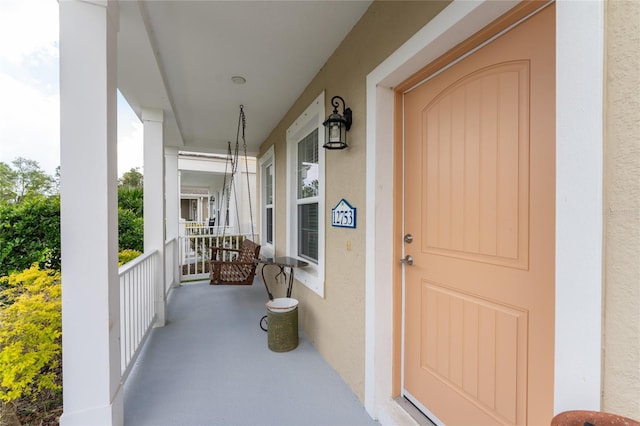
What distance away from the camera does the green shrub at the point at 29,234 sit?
3.15m

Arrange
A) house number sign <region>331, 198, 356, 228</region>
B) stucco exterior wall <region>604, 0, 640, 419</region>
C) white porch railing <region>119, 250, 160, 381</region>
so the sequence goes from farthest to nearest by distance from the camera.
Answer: white porch railing <region>119, 250, 160, 381</region>, house number sign <region>331, 198, 356, 228</region>, stucco exterior wall <region>604, 0, 640, 419</region>

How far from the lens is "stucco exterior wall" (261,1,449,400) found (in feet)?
5.63

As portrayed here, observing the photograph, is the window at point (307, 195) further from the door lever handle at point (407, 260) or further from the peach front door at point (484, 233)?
the peach front door at point (484, 233)

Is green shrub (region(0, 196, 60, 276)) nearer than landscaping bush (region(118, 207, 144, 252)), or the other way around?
green shrub (region(0, 196, 60, 276))

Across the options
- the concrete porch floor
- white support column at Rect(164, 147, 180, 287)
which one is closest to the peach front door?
the concrete porch floor

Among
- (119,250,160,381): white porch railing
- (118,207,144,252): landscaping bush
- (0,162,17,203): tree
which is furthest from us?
(118,207,144,252): landscaping bush

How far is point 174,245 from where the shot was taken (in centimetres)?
514

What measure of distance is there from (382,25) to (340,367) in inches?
101

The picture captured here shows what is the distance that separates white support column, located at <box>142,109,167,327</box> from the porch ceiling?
0.68 feet

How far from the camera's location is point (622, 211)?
2.50 feet

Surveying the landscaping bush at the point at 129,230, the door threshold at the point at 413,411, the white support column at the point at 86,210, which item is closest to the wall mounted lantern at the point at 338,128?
the white support column at the point at 86,210

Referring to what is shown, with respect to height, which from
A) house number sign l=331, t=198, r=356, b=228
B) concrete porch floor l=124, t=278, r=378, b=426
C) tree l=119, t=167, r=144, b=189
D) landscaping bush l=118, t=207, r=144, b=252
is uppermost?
tree l=119, t=167, r=144, b=189

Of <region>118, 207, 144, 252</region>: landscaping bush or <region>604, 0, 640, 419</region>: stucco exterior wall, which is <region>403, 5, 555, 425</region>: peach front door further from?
<region>118, 207, 144, 252</region>: landscaping bush

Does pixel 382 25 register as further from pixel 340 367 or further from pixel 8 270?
pixel 8 270
